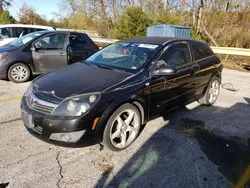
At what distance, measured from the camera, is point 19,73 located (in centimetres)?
634

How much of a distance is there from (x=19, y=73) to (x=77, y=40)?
213 cm

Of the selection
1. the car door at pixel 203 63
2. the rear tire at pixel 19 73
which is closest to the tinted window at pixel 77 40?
the rear tire at pixel 19 73

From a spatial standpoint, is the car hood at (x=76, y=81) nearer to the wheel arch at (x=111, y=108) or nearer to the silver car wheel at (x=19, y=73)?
the wheel arch at (x=111, y=108)

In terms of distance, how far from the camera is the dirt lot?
2.54 metres

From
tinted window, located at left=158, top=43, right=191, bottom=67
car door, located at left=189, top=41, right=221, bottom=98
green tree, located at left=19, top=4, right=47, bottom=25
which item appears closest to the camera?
tinted window, located at left=158, top=43, right=191, bottom=67

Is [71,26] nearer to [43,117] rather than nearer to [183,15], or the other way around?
[183,15]

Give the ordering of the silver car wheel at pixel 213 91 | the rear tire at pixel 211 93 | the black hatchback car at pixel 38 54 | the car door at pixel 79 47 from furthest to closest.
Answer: the car door at pixel 79 47, the black hatchback car at pixel 38 54, the silver car wheel at pixel 213 91, the rear tire at pixel 211 93

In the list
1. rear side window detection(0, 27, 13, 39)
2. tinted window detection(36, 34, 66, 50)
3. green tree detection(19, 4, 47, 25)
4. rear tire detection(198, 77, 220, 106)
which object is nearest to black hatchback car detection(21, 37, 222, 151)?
rear tire detection(198, 77, 220, 106)

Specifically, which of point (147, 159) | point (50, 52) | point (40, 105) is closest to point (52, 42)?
point (50, 52)

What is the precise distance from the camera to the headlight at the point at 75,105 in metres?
2.64

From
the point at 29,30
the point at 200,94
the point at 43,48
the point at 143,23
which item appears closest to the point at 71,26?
the point at 143,23

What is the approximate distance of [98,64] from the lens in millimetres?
3805

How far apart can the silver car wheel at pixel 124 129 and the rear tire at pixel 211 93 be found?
2.35 m

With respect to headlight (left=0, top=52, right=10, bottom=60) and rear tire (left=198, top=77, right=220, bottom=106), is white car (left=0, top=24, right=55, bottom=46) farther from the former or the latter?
Result: rear tire (left=198, top=77, right=220, bottom=106)
